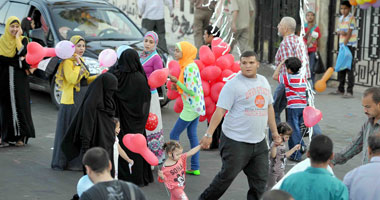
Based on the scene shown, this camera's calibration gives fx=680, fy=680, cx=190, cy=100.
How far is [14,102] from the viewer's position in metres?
9.84

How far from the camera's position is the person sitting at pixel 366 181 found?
186 inches

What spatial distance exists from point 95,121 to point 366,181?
3308 mm

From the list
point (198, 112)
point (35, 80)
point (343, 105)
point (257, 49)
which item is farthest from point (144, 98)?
point (257, 49)

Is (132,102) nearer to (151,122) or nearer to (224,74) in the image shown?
(151,122)

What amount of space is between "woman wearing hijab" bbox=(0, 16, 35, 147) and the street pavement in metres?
0.24

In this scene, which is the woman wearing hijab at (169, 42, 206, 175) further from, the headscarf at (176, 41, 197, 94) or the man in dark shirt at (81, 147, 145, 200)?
the man in dark shirt at (81, 147, 145, 200)

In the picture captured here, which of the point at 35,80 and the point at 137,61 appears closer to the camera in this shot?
the point at 137,61

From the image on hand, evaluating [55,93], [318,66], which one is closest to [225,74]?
[55,93]

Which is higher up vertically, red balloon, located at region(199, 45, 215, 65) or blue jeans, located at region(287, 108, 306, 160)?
red balloon, located at region(199, 45, 215, 65)

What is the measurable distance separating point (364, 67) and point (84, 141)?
909 cm

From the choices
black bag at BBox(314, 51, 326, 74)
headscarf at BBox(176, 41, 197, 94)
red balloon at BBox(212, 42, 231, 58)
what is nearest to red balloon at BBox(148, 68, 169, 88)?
headscarf at BBox(176, 41, 197, 94)

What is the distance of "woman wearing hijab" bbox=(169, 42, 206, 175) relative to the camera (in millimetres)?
8523

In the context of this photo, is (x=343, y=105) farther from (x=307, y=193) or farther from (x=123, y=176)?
(x=307, y=193)

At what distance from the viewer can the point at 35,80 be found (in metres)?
Answer: 13.1
